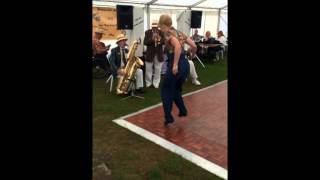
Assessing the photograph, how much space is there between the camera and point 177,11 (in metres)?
13.6

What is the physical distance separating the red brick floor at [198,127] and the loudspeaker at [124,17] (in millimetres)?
3538

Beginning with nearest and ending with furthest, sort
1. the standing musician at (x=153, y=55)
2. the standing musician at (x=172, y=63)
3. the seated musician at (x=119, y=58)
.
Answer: the standing musician at (x=172, y=63) → the seated musician at (x=119, y=58) → the standing musician at (x=153, y=55)

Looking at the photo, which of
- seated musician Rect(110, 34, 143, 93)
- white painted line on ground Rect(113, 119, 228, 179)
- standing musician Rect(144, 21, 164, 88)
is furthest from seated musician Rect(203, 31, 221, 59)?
white painted line on ground Rect(113, 119, 228, 179)

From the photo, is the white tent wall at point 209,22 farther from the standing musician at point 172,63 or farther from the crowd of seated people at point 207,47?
the standing musician at point 172,63

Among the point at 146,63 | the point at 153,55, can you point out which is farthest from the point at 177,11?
the point at 146,63

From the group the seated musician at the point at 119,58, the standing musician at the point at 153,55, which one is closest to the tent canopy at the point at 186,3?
the standing musician at the point at 153,55

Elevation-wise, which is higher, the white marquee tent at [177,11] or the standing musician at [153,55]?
the white marquee tent at [177,11]

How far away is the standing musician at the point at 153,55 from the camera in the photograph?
30.0ft

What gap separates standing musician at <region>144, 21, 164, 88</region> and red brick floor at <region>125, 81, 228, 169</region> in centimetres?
178

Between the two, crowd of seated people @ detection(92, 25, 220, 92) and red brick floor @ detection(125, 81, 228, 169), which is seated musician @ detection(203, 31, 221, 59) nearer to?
→ crowd of seated people @ detection(92, 25, 220, 92)

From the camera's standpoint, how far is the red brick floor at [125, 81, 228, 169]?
16.0ft

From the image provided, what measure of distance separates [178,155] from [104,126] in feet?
6.25
